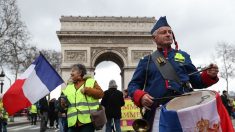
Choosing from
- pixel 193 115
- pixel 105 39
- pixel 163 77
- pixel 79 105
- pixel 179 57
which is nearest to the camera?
pixel 193 115

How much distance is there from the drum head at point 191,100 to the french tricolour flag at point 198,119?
0.05m

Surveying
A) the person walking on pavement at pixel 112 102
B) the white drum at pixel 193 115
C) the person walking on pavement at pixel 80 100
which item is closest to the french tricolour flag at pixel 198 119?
the white drum at pixel 193 115

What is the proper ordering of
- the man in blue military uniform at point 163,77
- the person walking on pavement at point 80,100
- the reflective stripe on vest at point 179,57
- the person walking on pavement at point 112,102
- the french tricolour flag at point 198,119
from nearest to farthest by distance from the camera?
the french tricolour flag at point 198,119
the man in blue military uniform at point 163,77
the reflective stripe on vest at point 179,57
the person walking on pavement at point 80,100
the person walking on pavement at point 112,102

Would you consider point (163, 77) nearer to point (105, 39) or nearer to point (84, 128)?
point (84, 128)

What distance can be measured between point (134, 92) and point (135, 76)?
27 cm

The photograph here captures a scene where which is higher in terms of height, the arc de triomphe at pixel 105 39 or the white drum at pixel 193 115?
the arc de triomphe at pixel 105 39

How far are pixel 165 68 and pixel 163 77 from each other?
10 centimetres

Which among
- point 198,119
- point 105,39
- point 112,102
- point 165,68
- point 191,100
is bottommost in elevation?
point 198,119

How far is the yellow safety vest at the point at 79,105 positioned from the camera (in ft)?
22.2

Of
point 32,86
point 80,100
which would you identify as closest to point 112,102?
point 32,86

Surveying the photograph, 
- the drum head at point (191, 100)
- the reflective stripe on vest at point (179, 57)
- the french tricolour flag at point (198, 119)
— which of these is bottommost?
the french tricolour flag at point (198, 119)

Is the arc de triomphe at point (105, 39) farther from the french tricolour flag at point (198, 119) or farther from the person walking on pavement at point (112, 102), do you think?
the french tricolour flag at point (198, 119)

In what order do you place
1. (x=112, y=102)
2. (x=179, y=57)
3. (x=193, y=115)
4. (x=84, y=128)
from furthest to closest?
(x=112, y=102), (x=84, y=128), (x=179, y=57), (x=193, y=115)

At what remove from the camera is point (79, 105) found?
689cm
